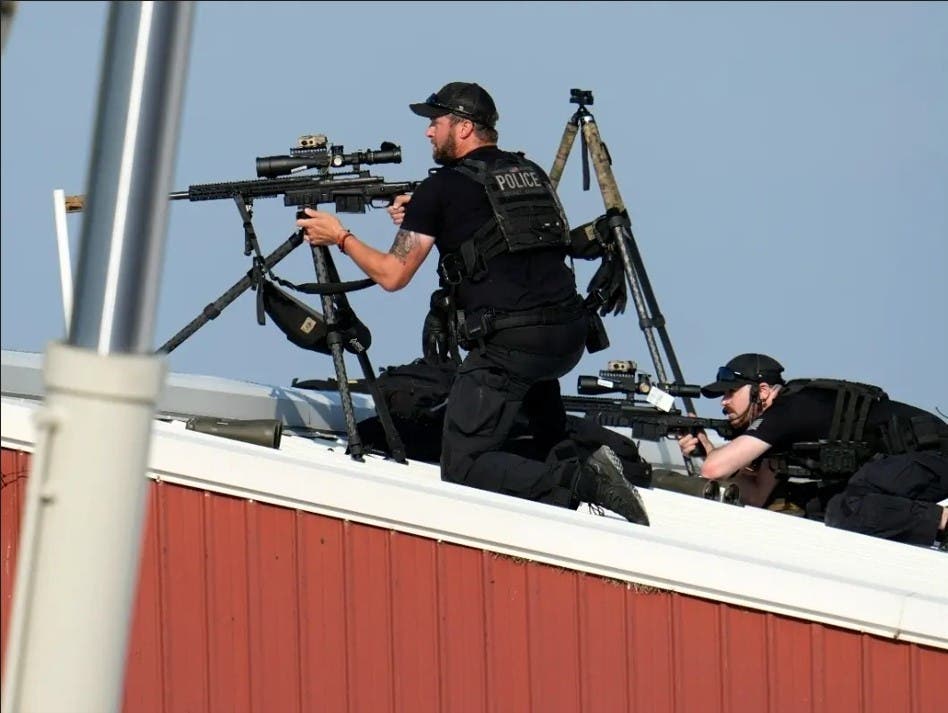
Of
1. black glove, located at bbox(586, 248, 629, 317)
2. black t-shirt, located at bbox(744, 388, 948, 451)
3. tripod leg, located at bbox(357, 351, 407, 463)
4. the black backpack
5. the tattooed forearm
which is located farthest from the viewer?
black glove, located at bbox(586, 248, 629, 317)

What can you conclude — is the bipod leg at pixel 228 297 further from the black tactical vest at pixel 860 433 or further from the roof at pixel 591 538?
the black tactical vest at pixel 860 433

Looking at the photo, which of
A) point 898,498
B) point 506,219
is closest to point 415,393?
point 506,219

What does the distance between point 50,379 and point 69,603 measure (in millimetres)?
331

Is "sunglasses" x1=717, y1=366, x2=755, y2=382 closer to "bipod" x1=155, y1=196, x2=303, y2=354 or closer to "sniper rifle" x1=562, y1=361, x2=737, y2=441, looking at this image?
"sniper rifle" x1=562, y1=361, x2=737, y2=441

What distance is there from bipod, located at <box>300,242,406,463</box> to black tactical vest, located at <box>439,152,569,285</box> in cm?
50

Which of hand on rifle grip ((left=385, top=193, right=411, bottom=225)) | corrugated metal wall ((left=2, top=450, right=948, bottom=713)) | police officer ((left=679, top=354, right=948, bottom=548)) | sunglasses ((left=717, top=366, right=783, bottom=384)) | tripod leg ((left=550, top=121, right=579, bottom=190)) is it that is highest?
tripod leg ((left=550, top=121, right=579, bottom=190))

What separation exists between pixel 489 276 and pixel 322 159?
2.96ft

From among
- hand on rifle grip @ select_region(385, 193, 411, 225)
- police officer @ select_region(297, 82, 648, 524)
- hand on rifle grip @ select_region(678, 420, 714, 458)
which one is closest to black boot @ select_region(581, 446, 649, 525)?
police officer @ select_region(297, 82, 648, 524)

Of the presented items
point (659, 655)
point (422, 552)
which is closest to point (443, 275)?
point (422, 552)

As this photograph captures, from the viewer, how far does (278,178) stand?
7.91 meters

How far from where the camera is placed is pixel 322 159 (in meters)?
7.86

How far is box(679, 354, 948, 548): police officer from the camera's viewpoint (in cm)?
820

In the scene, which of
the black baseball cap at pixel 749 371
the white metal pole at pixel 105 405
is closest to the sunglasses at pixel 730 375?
the black baseball cap at pixel 749 371

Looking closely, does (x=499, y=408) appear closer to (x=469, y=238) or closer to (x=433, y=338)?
(x=469, y=238)
